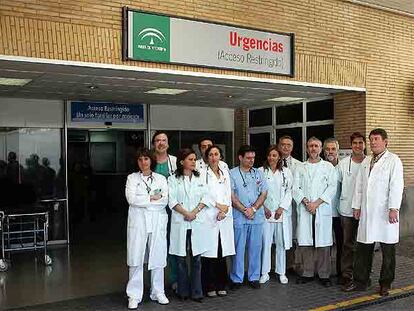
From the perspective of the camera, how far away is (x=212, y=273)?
6.32 meters

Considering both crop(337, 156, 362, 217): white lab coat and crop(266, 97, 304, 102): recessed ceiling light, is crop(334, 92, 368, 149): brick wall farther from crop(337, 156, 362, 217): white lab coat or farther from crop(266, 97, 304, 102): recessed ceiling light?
crop(337, 156, 362, 217): white lab coat

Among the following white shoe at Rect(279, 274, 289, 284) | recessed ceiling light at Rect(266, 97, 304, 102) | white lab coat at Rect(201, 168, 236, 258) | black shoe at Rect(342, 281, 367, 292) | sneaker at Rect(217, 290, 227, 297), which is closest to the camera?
white lab coat at Rect(201, 168, 236, 258)

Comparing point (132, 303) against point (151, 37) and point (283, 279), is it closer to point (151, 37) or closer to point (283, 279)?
point (283, 279)

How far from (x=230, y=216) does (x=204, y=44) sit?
2993mm

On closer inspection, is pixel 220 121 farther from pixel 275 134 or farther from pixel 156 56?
pixel 156 56

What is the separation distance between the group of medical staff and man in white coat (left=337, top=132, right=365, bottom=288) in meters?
0.01

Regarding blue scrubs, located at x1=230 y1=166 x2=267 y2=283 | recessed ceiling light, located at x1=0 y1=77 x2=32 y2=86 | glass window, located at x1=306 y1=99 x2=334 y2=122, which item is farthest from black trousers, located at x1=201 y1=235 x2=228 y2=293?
glass window, located at x1=306 y1=99 x2=334 y2=122

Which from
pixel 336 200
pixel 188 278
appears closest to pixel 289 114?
pixel 336 200

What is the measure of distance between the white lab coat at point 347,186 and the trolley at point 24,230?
486 cm

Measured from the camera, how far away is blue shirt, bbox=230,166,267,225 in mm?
6594

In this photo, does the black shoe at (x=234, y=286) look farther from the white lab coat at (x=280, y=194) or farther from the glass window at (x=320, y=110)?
the glass window at (x=320, y=110)

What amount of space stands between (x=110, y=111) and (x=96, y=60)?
13.4 ft

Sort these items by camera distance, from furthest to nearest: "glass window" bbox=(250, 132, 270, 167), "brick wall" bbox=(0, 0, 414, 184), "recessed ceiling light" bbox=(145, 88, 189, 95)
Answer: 1. "glass window" bbox=(250, 132, 270, 167)
2. "recessed ceiling light" bbox=(145, 88, 189, 95)
3. "brick wall" bbox=(0, 0, 414, 184)

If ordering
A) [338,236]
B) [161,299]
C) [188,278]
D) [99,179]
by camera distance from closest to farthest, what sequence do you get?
1. [161,299]
2. [188,278]
3. [338,236]
4. [99,179]
